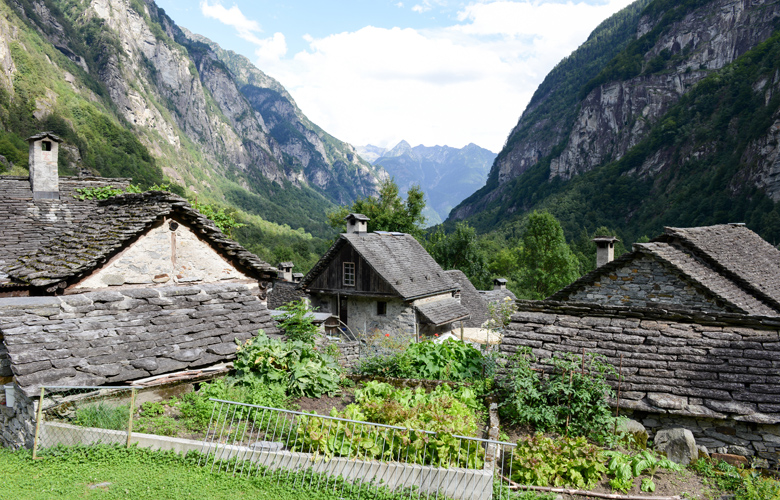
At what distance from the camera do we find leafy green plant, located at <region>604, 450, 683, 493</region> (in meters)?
5.96

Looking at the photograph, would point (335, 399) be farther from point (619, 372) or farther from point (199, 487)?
point (619, 372)

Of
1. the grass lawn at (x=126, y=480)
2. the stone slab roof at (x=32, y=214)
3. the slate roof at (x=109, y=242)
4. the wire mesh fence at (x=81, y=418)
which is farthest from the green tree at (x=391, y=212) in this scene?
the grass lawn at (x=126, y=480)

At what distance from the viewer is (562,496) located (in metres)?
5.82

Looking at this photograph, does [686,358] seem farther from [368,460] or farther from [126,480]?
[126,480]

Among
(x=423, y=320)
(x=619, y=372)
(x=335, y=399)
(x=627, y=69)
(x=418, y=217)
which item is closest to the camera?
(x=619, y=372)

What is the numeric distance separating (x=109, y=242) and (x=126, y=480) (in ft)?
20.7

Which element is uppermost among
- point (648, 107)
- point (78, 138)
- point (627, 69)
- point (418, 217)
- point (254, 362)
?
point (627, 69)

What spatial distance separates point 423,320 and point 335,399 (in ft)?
50.5

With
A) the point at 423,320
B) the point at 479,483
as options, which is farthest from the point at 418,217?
the point at 479,483

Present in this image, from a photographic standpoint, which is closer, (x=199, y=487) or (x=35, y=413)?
(x=199, y=487)

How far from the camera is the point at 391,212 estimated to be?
4709 cm

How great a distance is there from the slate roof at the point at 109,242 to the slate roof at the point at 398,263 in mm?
10679

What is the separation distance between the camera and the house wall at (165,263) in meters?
10.4

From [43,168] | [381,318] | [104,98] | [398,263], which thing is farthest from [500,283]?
[104,98]
